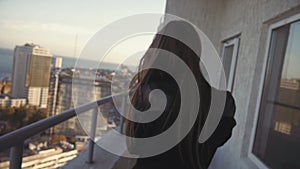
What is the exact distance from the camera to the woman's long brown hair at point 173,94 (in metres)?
1.09

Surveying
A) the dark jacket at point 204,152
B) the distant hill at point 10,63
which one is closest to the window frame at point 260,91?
the dark jacket at point 204,152

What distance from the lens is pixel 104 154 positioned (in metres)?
3.19

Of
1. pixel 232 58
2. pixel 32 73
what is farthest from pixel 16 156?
pixel 232 58

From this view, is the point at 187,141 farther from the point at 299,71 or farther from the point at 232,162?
the point at 232,162

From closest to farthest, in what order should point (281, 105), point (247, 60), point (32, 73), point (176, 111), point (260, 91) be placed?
point (176, 111) < point (281, 105) < point (260, 91) < point (247, 60) < point (32, 73)

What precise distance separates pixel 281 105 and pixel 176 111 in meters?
1.18

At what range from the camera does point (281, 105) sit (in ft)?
6.06

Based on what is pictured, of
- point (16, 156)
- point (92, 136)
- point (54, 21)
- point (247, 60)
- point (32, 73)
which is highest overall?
point (54, 21)

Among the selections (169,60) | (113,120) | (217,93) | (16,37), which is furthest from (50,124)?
(16,37)

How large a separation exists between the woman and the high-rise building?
1961 millimetres

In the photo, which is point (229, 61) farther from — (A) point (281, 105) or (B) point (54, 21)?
(B) point (54, 21)

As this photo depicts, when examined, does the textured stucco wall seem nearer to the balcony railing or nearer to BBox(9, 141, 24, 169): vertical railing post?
the balcony railing

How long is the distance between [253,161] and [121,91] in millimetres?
1329


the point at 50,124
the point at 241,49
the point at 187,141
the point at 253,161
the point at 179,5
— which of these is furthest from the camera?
the point at 179,5
